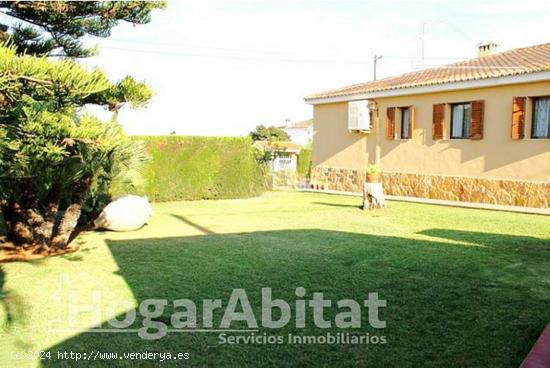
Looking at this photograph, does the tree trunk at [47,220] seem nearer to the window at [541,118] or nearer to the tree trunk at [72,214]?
the tree trunk at [72,214]

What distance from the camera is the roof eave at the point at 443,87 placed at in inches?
559

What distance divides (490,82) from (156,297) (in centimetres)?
1405

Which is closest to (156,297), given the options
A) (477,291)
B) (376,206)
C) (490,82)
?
(477,291)

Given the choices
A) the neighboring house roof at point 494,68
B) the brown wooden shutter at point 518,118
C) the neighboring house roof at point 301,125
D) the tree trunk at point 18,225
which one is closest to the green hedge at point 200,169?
the neighboring house roof at point 494,68

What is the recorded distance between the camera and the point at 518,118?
579 inches

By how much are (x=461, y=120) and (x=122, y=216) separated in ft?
41.7

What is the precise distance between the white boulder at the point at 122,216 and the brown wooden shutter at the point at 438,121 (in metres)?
11.7

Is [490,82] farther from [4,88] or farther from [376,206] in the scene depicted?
[4,88]

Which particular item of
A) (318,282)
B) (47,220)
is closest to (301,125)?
(47,220)

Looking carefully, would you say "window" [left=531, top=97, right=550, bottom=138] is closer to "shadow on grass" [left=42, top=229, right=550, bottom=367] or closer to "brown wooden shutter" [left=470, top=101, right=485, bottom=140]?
"brown wooden shutter" [left=470, top=101, right=485, bottom=140]

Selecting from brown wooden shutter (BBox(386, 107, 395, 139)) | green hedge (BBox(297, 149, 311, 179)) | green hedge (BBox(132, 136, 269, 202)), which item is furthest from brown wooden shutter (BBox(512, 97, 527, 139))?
green hedge (BBox(297, 149, 311, 179))

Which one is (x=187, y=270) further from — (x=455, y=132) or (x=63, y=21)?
(x=455, y=132)

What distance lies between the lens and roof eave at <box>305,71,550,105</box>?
14200 mm

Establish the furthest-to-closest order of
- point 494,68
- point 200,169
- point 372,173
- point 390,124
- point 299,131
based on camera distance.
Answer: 1. point 299,131
2. point 390,124
3. point 200,169
4. point 494,68
5. point 372,173
